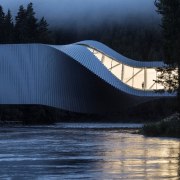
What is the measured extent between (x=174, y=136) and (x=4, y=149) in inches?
472

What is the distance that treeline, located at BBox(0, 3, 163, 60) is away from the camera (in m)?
94.6

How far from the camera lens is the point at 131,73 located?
69.2 m

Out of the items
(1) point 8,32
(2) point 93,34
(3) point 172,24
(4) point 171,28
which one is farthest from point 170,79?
(2) point 93,34

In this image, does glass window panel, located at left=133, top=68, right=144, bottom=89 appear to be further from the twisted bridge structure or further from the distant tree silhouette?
the distant tree silhouette

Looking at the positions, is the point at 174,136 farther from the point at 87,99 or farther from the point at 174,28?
the point at 87,99

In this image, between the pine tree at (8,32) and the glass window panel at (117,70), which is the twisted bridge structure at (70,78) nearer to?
the glass window panel at (117,70)

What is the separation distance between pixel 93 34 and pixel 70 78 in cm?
11447

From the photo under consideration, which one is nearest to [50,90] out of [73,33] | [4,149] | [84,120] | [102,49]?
[102,49]

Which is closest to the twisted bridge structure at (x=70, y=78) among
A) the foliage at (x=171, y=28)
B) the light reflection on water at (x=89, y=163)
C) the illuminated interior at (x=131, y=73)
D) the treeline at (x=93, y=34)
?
the illuminated interior at (x=131, y=73)

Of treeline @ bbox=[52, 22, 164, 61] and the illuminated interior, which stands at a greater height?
treeline @ bbox=[52, 22, 164, 61]

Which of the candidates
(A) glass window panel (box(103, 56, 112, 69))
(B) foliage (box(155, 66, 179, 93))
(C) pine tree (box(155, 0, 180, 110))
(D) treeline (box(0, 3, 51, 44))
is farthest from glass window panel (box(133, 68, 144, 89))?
(C) pine tree (box(155, 0, 180, 110))

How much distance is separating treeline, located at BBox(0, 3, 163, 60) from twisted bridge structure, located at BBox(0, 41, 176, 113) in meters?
23.4

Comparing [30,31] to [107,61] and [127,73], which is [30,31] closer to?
[107,61]

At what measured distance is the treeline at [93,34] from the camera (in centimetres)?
9462
